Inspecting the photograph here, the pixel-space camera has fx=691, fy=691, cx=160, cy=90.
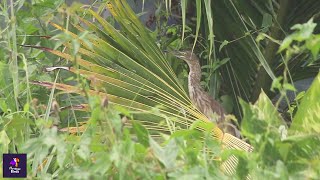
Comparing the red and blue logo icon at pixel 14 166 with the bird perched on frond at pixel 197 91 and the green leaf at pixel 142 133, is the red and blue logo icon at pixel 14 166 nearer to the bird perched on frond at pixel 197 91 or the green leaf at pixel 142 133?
the green leaf at pixel 142 133

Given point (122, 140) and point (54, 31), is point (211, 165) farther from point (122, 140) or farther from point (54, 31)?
point (54, 31)

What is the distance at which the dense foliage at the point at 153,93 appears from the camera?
1.42 m

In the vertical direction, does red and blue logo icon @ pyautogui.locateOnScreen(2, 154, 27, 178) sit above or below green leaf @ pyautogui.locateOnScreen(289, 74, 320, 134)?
below

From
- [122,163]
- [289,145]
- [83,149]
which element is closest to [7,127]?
[83,149]

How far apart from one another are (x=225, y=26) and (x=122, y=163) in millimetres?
1787

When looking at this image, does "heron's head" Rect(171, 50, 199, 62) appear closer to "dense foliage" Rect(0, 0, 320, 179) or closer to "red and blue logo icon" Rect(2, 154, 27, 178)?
"dense foliage" Rect(0, 0, 320, 179)

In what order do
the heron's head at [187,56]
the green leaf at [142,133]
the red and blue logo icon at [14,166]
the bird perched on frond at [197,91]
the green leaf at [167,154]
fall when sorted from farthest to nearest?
the heron's head at [187,56] < the bird perched on frond at [197,91] < the red and blue logo icon at [14,166] < the green leaf at [142,133] < the green leaf at [167,154]

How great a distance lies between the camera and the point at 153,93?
8.46 feet

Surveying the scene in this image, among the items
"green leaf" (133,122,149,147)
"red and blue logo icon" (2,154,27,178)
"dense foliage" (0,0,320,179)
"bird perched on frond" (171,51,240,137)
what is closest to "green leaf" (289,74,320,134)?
"dense foliage" (0,0,320,179)

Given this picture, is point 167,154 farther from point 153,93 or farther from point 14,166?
point 153,93

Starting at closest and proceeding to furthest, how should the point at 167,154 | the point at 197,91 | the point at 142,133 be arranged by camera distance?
the point at 167,154
the point at 142,133
the point at 197,91

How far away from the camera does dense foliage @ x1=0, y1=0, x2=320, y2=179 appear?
→ 142cm

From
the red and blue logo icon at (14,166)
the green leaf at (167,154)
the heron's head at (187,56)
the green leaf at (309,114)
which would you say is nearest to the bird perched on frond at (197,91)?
the heron's head at (187,56)

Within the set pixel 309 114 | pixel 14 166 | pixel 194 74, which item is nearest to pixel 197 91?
pixel 194 74
